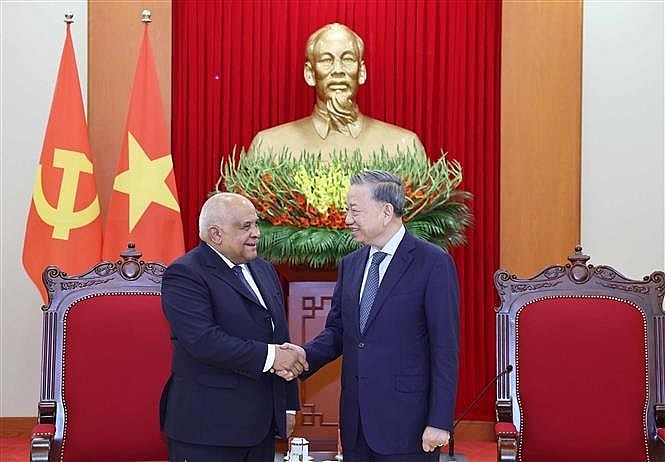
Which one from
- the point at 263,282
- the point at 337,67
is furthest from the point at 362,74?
the point at 263,282

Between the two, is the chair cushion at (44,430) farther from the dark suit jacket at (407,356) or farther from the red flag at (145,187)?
the red flag at (145,187)

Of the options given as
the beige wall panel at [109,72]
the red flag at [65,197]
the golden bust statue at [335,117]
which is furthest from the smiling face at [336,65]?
the red flag at [65,197]

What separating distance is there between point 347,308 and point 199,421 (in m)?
0.57

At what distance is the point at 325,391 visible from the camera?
A: 5270mm

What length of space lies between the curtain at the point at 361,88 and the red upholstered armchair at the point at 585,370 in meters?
2.36

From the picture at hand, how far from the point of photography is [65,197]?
224 inches

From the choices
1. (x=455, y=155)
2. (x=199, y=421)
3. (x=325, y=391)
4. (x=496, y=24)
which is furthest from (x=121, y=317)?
(x=496, y=24)

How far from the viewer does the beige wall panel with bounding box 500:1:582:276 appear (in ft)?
20.2

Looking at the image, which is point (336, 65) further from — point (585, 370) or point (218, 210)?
point (218, 210)

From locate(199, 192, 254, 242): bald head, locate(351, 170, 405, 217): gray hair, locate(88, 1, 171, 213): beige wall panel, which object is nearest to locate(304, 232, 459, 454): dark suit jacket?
locate(351, 170, 405, 217): gray hair

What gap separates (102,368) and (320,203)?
1.42m

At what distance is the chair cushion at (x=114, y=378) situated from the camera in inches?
154

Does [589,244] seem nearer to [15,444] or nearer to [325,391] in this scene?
[325,391]

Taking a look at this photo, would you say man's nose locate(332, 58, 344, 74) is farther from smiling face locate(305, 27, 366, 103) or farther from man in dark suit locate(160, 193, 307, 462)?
man in dark suit locate(160, 193, 307, 462)
